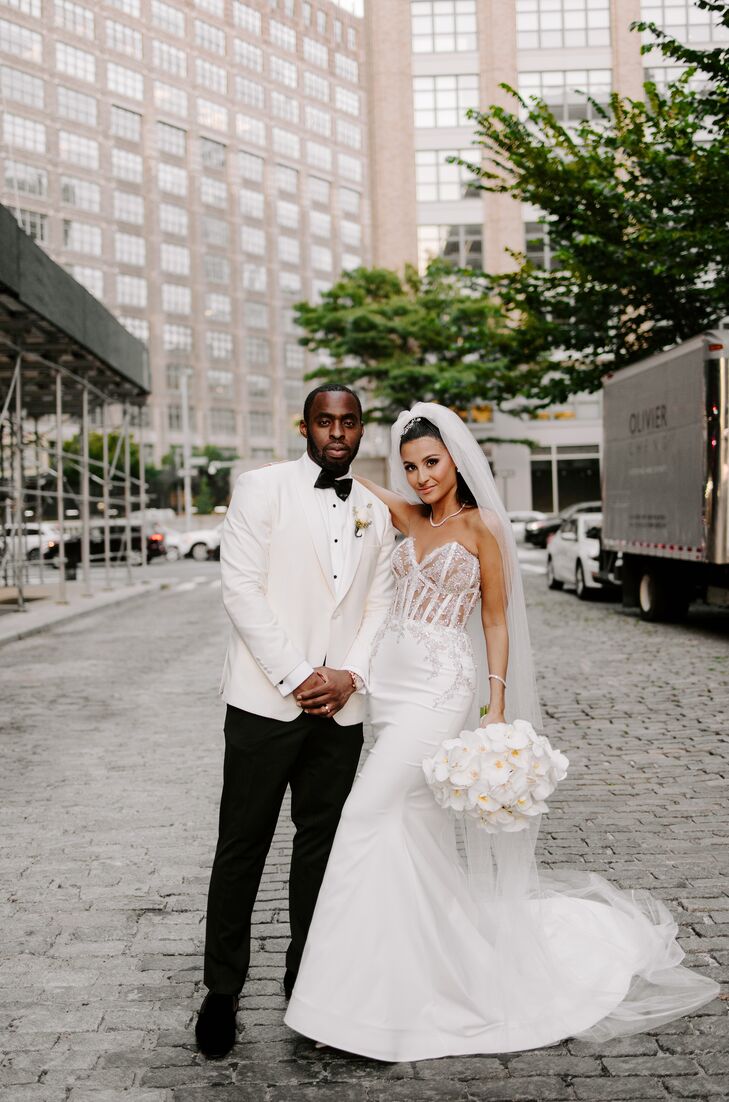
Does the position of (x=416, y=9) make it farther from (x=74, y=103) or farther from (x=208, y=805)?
(x=208, y=805)

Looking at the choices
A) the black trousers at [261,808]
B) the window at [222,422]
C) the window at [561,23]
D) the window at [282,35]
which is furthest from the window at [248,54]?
the black trousers at [261,808]

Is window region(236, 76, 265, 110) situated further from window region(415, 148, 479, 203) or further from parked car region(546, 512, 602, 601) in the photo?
parked car region(546, 512, 602, 601)

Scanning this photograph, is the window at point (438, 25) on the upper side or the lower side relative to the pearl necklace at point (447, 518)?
upper

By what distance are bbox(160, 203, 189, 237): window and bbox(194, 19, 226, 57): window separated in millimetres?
14474

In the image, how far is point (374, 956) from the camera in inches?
133

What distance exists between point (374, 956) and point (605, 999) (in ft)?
2.72

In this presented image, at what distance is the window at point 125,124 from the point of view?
9156 centimetres

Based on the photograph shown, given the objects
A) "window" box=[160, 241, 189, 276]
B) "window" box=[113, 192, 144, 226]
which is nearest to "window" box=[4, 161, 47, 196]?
"window" box=[113, 192, 144, 226]

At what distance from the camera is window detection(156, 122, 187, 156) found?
95.3 m

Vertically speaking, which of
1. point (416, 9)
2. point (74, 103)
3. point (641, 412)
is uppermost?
point (74, 103)

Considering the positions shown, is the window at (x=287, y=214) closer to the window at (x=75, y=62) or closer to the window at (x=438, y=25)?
the window at (x=75, y=62)

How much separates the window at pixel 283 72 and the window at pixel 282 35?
138 centimetres

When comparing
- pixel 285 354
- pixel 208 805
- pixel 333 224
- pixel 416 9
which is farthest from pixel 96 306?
pixel 333 224

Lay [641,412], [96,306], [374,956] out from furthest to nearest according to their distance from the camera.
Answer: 1. [96,306]
2. [641,412]
3. [374,956]
